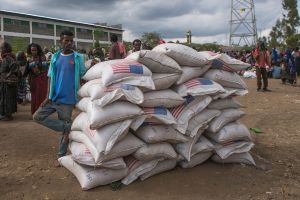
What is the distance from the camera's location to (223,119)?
4.61m

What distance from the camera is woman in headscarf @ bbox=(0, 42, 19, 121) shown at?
762cm

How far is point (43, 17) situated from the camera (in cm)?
4947

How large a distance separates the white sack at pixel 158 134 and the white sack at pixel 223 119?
449 mm

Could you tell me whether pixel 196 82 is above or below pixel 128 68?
below

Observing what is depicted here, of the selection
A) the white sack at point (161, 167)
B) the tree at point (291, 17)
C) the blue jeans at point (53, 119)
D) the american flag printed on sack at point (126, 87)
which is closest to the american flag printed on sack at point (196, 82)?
the american flag printed on sack at point (126, 87)

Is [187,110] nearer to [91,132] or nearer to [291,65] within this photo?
[91,132]

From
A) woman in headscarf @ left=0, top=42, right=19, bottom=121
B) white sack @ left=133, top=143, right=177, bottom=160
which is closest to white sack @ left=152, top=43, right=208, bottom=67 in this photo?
white sack @ left=133, top=143, right=177, bottom=160

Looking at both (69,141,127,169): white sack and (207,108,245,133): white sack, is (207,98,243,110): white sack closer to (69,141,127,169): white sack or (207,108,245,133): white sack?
(207,108,245,133): white sack

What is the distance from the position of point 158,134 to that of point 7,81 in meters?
4.65

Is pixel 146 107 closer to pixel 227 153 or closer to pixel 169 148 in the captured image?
pixel 169 148

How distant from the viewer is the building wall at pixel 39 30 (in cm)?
4394

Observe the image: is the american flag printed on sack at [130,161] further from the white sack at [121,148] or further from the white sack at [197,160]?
the white sack at [197,160]

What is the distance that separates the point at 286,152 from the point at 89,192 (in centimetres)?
286

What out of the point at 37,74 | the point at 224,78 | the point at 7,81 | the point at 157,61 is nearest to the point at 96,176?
the point at 157,61
